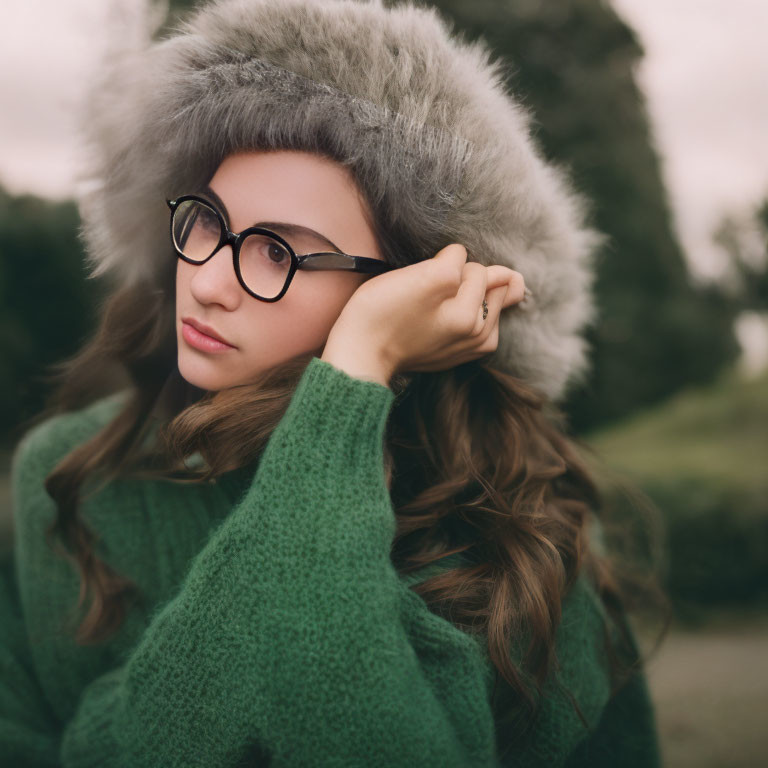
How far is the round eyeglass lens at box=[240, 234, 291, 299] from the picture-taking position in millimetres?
1530

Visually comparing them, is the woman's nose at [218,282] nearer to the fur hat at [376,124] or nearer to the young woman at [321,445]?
the young woman at [321,445]

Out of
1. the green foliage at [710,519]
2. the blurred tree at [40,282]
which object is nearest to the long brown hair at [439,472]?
the green foliage at [710,519]

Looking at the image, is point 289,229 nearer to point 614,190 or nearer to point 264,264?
point 264,264

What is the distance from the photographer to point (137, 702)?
1.40m

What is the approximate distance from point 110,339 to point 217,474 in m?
0.69

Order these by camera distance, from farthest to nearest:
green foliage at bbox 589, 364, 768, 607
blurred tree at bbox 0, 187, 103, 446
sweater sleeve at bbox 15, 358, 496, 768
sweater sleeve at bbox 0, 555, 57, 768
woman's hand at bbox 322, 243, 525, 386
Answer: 1. blurred tree at bbox 0, 187, 103, 446
2. green foliage at bbox 589, 364, 768, 607
3. sweater sleeve at bbox 0, 555, 57, 768
4. woman's hand at bbox 322, 243, 525, 386
5. sweater sleeve at bbox 15, 358, 496, 768

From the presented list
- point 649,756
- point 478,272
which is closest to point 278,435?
point 478,272

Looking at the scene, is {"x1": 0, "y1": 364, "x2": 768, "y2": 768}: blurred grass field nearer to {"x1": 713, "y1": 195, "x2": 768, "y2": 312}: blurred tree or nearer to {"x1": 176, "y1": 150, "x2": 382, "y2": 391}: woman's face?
{"x1": 713, "y1": 195, "x2": 768, "y2": 312}: blurred tree

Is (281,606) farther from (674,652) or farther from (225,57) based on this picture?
(674,652)

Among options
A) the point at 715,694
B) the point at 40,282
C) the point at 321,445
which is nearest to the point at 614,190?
the point at 715,694

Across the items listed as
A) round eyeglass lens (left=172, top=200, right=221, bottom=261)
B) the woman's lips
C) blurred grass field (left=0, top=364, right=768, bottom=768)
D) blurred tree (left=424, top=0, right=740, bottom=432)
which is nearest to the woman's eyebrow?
round eyeglass lens (left=172, top=200, right=221, bottom=261)

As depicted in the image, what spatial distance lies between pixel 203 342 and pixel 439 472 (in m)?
0.69

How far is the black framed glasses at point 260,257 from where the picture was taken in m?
1.50

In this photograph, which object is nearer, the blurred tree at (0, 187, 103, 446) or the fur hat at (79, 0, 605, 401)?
the fur hat at (79, 0, 605, 401)
